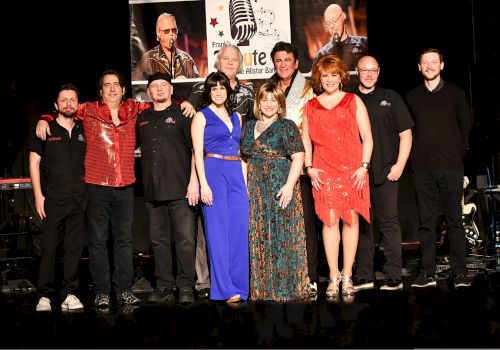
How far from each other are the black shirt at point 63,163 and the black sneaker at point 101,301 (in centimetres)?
66

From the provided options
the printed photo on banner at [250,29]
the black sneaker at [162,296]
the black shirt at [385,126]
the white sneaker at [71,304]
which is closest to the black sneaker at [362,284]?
the black shirt at [385,126]

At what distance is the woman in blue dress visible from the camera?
4824mm

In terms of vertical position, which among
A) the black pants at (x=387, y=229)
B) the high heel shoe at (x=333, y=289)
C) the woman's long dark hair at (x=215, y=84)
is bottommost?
the high heel shoe at (x=333, y=289)

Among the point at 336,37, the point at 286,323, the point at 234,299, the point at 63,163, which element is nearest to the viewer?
the point at 286,323

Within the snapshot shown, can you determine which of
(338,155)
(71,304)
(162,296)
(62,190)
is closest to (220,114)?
(338,155)

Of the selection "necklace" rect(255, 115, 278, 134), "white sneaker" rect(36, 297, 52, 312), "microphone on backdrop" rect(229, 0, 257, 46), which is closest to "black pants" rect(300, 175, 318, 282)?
"necklace" rect(255, 115, 278, 134)

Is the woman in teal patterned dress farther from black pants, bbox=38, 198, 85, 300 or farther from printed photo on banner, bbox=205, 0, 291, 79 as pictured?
printed photo on banner, bbox=205, 0, 291, 79

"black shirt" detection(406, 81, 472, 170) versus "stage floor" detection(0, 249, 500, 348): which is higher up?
"black shirt" detection(406, 81, 472, 170)

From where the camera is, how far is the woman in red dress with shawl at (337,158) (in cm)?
484

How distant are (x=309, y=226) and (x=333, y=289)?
576 mm

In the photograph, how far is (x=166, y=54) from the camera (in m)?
6.68

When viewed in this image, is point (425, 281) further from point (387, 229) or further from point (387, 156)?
point (387, 156)

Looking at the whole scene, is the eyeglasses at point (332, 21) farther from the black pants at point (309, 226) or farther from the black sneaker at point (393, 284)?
the black sneaker at point (393, 284)

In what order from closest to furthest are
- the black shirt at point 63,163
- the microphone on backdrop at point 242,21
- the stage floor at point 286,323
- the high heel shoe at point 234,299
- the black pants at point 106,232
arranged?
the stage floor at point 286,323
the high heel shoe at point 234,299
the black pants at point 106,232
the black shirt at point 63,163
the microphone on backdrop at point 242,21
